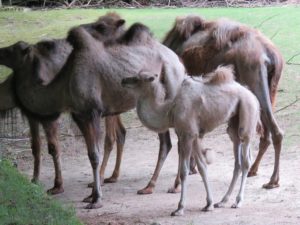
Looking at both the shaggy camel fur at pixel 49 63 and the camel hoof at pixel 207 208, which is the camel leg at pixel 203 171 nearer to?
the camel hoof at pixel 207 208

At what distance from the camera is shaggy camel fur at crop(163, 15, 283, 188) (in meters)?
7.80

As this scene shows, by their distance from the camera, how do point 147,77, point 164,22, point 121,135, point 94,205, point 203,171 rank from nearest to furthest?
point 147,77 → point 203,171 → point 94,205 → point 121,135 → point 164,22

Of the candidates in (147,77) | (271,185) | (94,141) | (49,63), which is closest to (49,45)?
(49,63)

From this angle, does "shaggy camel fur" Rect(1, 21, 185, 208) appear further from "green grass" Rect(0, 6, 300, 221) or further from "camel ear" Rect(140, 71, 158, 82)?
"green grass" Rect(0, 6, 300, 221)

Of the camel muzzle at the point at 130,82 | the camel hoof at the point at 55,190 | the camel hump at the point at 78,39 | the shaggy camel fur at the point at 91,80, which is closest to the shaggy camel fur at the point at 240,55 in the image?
the shaggy camel fur at the point at 91,80

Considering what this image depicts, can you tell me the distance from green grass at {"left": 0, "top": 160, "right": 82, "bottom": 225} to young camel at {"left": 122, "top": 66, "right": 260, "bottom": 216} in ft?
3.85

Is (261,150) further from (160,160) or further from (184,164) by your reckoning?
(184,164)

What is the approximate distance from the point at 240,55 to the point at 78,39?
1845mm

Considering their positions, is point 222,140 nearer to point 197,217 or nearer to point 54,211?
point 197,217

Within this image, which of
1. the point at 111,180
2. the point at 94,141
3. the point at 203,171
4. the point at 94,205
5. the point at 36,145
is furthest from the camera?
the point at 111,180

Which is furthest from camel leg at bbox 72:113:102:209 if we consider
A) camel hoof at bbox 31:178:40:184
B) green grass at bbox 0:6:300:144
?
green grass at bbox 0:6:300:144

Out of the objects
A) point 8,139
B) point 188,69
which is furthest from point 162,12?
point 188,69

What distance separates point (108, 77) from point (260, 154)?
2035 mm

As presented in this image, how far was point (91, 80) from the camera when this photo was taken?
742 centimetres
